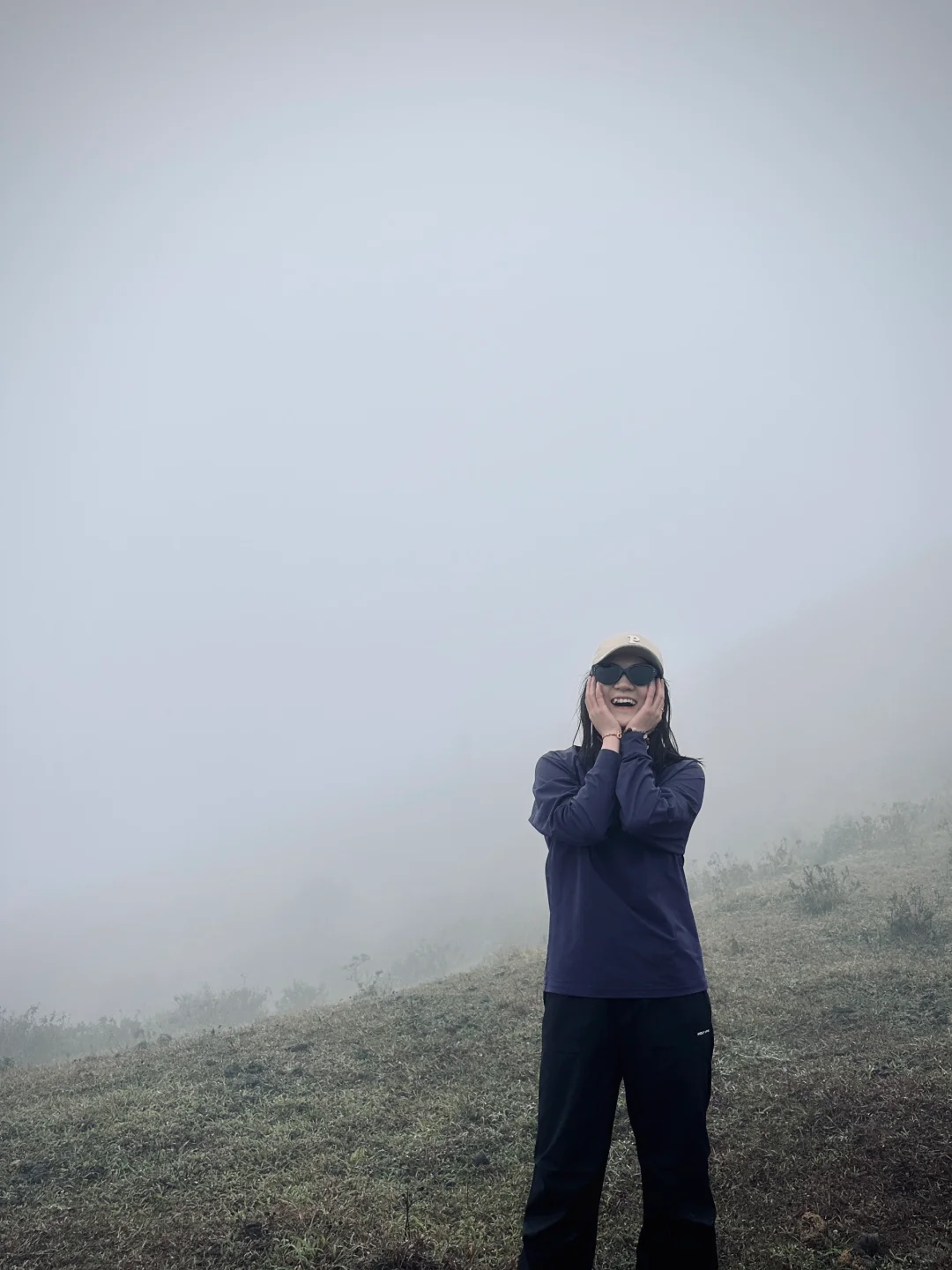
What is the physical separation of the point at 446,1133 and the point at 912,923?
877 cm

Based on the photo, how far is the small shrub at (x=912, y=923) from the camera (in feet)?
38.3

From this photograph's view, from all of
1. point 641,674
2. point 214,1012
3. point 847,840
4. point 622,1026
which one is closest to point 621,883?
point 622,1026

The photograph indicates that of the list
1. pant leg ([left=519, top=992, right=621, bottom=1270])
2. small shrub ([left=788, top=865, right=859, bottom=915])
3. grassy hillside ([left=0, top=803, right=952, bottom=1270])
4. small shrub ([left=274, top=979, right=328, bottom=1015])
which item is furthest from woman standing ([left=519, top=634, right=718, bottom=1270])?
small shrub ([left=274, top=979, right=328, bottom=1015])

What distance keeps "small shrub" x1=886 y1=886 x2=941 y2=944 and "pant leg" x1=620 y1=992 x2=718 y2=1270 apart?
32.2 ft

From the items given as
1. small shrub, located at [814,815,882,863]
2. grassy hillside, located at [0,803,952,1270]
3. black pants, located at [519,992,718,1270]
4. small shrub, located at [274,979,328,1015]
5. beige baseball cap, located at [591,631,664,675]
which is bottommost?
small shrub, located at [274,979,328,1015]

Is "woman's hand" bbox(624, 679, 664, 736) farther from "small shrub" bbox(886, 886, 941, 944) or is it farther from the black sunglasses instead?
"small shrub" bbox(886, 886, 941, 944)

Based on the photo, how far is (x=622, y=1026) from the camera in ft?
12.9

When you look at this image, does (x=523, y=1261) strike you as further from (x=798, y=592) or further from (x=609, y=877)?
(x=798, y=592)

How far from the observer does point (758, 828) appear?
3991 centimetres

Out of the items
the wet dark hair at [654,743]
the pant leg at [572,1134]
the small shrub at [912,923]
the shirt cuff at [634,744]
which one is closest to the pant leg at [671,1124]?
the pant leg at [572,1134]

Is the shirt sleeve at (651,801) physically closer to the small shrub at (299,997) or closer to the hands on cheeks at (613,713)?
the hands on cheeks at (613,713)

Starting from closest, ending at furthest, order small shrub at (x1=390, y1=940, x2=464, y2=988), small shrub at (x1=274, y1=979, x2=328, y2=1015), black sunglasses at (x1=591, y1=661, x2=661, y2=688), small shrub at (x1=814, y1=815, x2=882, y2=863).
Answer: black sunglasses at (x1=591, y1=661, x2=661, y2=688) < small shrub at (x1=814, y1=815, x2=882, y2=863) < small shrub at (x1=274, y1=979, x2=328, y2=1015) < small shrub at (x1=390, y1=940, x2=464, y2=988)

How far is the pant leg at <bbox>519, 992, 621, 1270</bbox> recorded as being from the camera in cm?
374

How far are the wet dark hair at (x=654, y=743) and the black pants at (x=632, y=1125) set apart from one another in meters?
1.44
